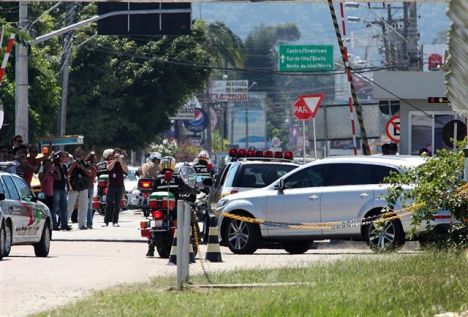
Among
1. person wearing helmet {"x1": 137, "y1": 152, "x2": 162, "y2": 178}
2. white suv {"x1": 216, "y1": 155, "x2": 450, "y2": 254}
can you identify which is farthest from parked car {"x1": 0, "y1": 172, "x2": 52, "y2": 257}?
person wearing helmet {"x1": 137, "y1": 152, "x2": 162, "y2": 178}

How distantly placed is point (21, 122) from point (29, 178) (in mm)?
5881

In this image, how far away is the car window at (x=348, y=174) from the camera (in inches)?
945

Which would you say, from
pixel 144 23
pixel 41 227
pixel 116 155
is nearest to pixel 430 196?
pixel 41 227

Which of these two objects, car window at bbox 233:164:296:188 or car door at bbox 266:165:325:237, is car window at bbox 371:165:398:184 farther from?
car window at bbox 233:164:296:188

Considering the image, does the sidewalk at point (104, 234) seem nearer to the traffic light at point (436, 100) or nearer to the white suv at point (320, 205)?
the white suv at point (320, 205)

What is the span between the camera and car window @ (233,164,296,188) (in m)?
27.1

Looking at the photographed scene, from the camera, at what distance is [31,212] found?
2277 cm

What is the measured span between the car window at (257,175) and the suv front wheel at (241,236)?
2.58 meters

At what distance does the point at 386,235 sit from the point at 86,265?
207 inches

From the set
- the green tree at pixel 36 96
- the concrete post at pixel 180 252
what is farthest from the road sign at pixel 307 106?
the concrete post at pixel 180 252

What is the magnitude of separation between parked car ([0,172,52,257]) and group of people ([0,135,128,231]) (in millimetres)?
5619

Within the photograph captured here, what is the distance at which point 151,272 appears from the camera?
1923 cm

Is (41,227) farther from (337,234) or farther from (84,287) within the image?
(84,287)

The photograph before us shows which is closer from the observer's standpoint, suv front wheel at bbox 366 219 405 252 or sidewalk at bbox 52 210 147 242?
suv front wheel at bbox 366 219 405 252
